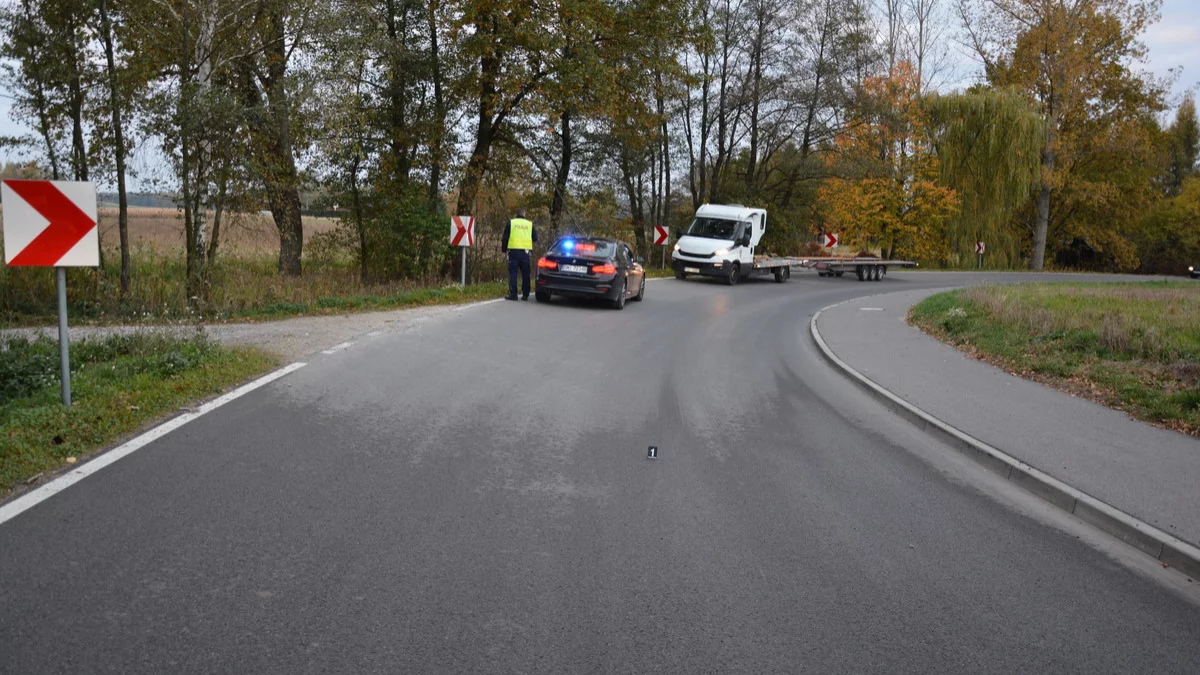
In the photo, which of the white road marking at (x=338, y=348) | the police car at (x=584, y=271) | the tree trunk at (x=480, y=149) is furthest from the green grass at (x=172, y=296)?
the tree trunk at (x=480, y=149)

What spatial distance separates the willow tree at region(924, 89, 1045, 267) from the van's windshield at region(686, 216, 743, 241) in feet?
68.0

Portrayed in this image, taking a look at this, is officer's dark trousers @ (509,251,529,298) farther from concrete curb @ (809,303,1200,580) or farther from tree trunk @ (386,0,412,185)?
concrete curb @ (809,303,1200,580)

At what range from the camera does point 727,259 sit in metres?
30.1

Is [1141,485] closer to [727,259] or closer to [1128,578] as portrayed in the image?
[1128,578]

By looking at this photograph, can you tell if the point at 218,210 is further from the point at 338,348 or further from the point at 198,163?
the point at 338,348

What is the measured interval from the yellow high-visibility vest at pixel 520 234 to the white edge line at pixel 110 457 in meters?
10.1

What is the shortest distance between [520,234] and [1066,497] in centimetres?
1391

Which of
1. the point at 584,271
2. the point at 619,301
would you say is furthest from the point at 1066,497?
the point at 619,301

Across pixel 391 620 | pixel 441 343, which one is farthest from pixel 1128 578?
pixel 441 343

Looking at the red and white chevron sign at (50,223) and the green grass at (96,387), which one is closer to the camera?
the green grass at (96,387)

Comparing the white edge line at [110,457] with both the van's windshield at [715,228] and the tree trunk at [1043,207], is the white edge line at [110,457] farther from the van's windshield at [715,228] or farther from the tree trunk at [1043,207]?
the tree trunk at [1043,207]

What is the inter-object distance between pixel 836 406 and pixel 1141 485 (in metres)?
3.48

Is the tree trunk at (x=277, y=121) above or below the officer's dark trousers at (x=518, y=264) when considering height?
above

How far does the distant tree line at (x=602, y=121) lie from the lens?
1570cm
